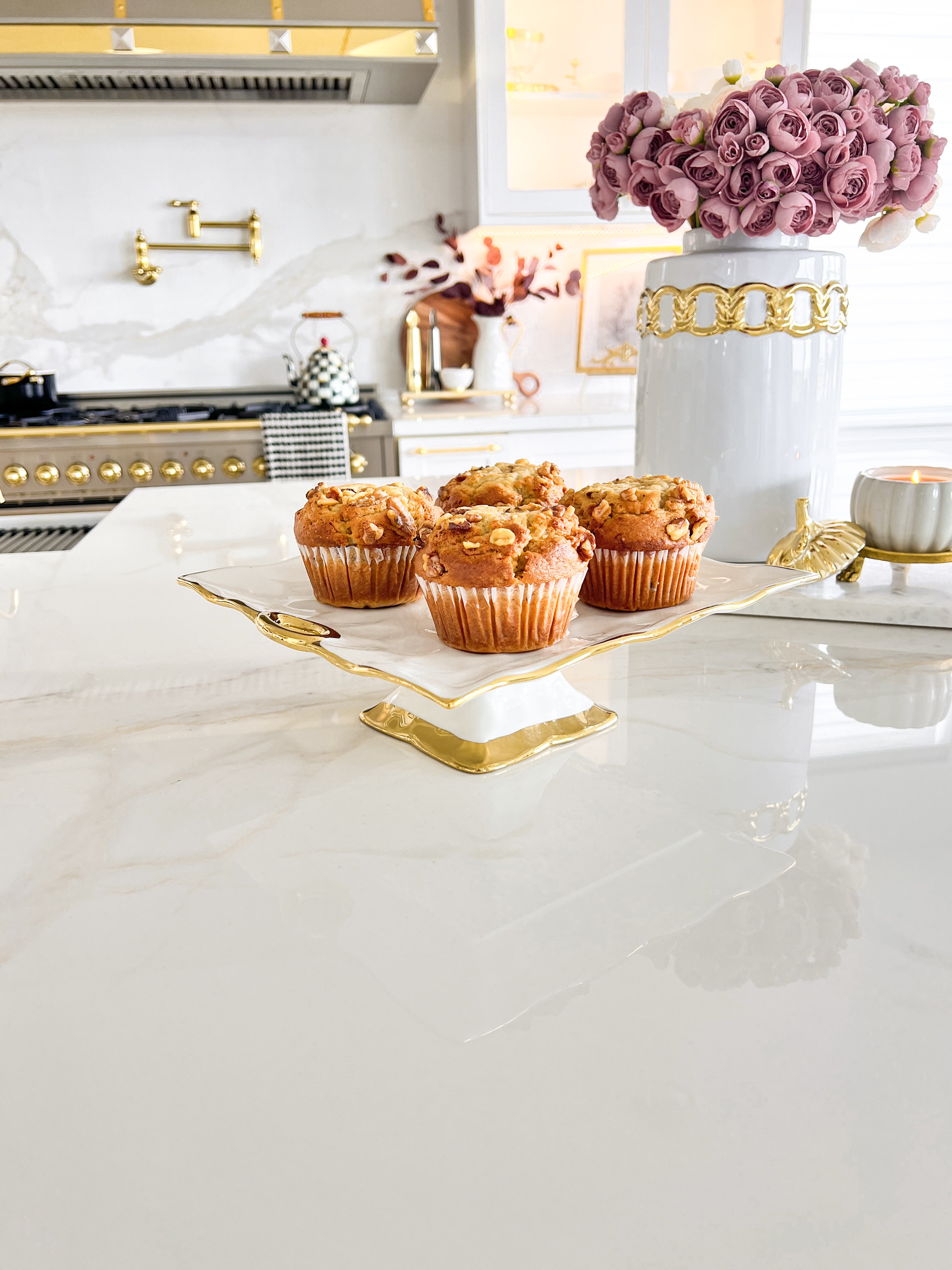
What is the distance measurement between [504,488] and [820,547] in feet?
1.21

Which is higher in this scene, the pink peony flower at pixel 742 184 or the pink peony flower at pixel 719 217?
the pink peony flower at pixel 742 184

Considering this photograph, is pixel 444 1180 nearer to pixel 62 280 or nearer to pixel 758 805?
pixel 758 805

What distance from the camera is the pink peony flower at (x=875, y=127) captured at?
87 cm

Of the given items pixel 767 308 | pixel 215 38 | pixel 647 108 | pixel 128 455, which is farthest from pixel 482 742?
pixel 215 38

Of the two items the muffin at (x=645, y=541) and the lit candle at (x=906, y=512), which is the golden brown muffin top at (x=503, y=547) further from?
the lit candle at (x=906, y=512)

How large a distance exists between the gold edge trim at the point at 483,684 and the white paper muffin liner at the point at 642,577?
41 mm

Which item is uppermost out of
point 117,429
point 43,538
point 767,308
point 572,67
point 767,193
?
point 572,67

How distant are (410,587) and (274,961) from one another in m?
0.31

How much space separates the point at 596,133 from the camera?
1.02 meters

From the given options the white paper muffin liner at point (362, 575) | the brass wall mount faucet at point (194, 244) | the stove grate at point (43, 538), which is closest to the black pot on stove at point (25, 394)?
the brass wall mount faucet at point (194, 244)

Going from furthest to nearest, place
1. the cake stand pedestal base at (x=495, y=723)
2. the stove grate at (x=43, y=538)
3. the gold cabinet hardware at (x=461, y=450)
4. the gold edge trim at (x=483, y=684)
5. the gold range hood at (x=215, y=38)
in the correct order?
1. the gold cabinet hardware at (x=461, y=450)
2. the gold range hood at (x=215, y=38)
3. the stove grate at (x=43, y=538)
4. the cake stand pedestal base at (x=495, y=723)
5. the gold edge trim at (x=483, y=684)

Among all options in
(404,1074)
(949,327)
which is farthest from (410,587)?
(949,327)

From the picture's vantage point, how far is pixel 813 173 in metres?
0.90

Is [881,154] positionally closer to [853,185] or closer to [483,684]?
[853,185]
